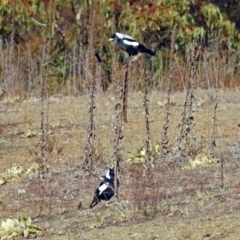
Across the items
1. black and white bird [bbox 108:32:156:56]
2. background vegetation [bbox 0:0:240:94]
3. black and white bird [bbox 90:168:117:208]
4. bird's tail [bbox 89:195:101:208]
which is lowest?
bird's tail [bbox 89:195:101:208]

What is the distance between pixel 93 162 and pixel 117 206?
7.32 ft

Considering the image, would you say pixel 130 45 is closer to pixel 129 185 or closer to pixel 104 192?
pixel 129 185

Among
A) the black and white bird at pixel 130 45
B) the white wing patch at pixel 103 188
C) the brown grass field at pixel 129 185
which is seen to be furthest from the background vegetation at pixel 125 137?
the black and white bird at pixel 130 45

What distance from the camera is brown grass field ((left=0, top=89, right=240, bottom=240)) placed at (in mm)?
7590

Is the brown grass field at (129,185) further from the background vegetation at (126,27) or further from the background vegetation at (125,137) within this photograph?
the background vegetation at (126,27)

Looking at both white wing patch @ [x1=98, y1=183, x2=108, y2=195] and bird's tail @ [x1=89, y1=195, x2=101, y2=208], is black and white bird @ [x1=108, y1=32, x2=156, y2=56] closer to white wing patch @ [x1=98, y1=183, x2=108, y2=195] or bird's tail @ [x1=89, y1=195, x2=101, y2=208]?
white wing patch @ [x1=98, y1=183, x2=108, y2=195]

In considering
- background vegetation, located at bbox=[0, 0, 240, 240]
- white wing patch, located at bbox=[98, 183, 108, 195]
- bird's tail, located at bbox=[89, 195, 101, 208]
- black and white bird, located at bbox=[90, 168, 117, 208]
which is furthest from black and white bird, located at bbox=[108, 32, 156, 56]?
bird's tail, located at bbox=[89, 195, 101, 208]

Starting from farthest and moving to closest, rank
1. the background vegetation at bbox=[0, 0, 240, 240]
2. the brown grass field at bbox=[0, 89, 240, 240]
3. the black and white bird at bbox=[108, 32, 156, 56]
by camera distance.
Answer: the black and white bird at bbox=[108, 32, 156, 56] → the background vegetation at bbox=[0, 0, 240, 240] → the brown grass field at bbox=[0, 89, 240, 240]

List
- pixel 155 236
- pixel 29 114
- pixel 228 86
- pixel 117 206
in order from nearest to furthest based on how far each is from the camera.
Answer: pixel 155 236, pixel 117 206, pixel 29 114, pixel 228 86

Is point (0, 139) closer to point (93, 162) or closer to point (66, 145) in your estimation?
point (66, 145)

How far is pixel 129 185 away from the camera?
9.46 metres

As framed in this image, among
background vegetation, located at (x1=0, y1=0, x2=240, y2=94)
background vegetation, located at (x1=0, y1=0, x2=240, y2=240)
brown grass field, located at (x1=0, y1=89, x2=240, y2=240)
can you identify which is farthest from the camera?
background vegetation, located at (x1=0, y1=0, x2=240, y2=94)

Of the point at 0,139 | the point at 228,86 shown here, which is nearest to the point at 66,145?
the point at 0,139

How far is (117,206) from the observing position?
28.1 feet
